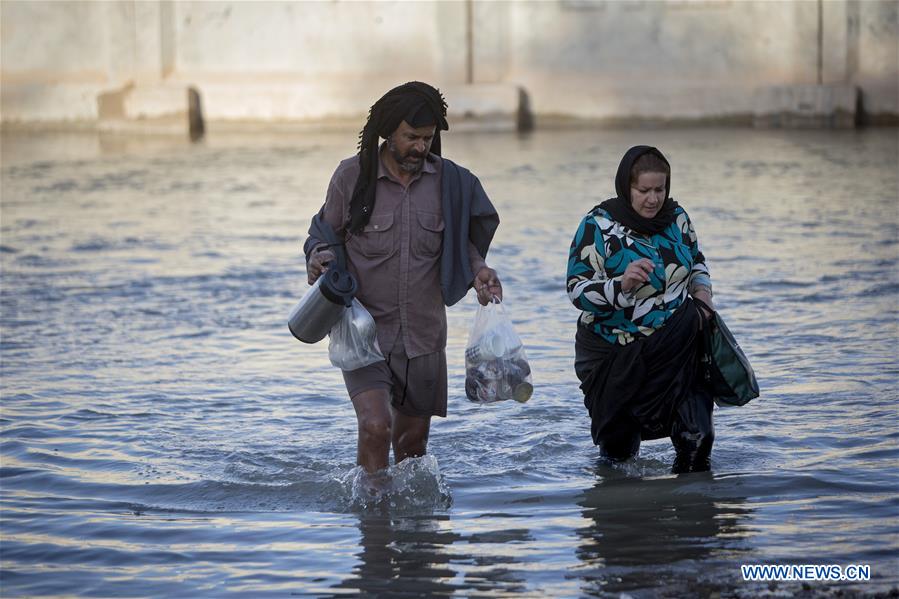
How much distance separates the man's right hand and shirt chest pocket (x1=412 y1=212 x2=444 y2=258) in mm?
326

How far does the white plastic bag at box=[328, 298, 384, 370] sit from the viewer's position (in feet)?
17.2

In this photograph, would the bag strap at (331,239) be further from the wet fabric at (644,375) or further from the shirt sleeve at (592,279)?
the wet fabric at (644,375)

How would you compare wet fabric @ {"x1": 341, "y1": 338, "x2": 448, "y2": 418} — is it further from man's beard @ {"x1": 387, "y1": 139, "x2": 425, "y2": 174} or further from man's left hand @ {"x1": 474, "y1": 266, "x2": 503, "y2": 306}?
man's beard @ {"x1": 387, "y1": 139, "x2": 425, "y2": 174}

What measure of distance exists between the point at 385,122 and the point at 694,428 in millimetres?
1691

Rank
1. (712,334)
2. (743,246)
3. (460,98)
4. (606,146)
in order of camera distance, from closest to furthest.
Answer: (712,334), (743,246), (606,146), (460,98)

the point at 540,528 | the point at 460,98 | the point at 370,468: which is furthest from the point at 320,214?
the point at 460,98

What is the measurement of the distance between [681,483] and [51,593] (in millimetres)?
2451

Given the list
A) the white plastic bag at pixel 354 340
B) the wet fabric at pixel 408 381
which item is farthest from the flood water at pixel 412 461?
the white plastic bag at pixel 354 340

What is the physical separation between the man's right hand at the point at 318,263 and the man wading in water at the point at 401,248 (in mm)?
10

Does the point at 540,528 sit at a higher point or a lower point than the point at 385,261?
lower

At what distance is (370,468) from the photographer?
213 inches

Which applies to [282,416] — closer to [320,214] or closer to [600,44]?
[320,214]

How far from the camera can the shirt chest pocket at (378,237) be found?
17.4 feet
